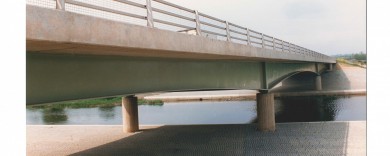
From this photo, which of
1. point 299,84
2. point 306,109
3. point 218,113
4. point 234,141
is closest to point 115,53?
point 234,141

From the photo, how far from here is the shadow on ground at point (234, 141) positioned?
15.4 meters

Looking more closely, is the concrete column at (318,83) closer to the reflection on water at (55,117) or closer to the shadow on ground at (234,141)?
the shadow on ground at (234,141)

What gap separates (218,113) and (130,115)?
15.1 m

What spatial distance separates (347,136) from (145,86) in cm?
1145

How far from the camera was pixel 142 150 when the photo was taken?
1608 centimetres

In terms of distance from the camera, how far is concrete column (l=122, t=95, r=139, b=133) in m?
21.4

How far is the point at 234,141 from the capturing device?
17391 millimetres

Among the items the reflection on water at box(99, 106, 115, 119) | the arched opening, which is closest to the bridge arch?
the arched opening

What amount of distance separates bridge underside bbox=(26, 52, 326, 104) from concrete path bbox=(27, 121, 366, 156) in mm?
2873

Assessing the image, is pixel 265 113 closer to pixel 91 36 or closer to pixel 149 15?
pixel 149 15

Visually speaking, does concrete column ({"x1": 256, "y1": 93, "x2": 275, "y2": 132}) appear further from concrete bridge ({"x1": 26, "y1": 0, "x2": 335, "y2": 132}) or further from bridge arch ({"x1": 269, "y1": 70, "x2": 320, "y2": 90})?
bridge arch ({"x1": 269, "y1": 70, "x2": 320, "y2": 90})

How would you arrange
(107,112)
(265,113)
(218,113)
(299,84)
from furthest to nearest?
(299,84), (107,112), (218,113), (265,113)

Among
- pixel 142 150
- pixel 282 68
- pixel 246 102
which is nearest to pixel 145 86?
pixel 142 150

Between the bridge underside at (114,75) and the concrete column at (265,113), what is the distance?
15.3 ft
